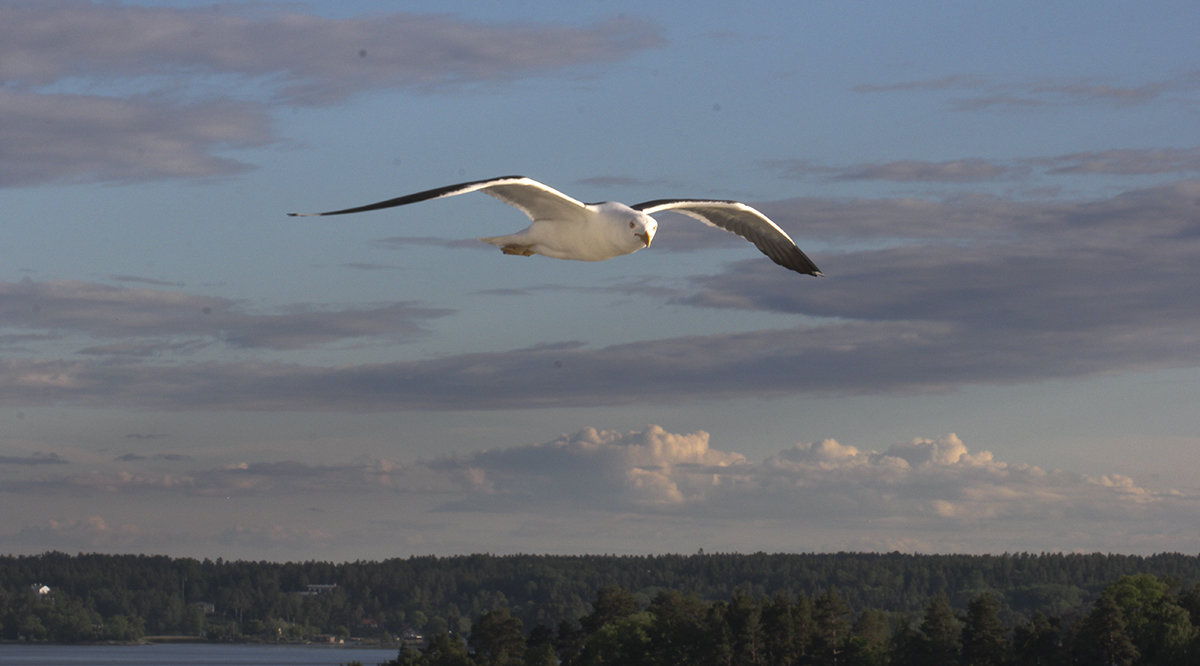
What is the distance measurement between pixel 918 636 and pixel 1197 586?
1456cm

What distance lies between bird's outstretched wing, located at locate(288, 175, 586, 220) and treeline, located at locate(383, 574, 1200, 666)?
208 feet

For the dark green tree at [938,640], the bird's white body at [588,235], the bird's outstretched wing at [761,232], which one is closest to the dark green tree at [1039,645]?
the dark green tree at [938,640]

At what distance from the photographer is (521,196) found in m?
21.6

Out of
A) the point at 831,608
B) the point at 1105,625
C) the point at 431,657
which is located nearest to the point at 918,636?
the point at 831,608

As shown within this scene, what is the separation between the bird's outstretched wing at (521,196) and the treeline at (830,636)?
6339cm

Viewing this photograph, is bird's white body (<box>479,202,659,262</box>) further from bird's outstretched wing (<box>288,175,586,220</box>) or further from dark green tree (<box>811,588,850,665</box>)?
dark green tree (<box>811,588,850,665</box>)

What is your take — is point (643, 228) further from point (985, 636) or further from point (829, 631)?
point (829, 631)

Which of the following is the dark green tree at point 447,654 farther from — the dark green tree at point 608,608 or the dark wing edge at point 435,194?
the dark wing edge at point 435,194

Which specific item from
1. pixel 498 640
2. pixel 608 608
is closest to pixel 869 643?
pixel 608 608

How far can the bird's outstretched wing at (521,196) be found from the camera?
19.3 meters

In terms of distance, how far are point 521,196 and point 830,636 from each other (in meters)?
72.2

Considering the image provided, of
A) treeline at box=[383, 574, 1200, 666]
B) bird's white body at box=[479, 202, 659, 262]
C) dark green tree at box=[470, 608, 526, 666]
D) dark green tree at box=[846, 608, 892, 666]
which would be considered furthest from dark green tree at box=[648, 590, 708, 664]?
bird's white body at box=[479, 202, 659, 262]

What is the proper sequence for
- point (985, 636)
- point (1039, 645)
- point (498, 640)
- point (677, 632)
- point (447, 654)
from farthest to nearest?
point (498, 640) < point (447, 654) < point (677, 632) < point (985, 636) < point (1039, 645)

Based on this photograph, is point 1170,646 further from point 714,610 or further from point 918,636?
point 714,610
